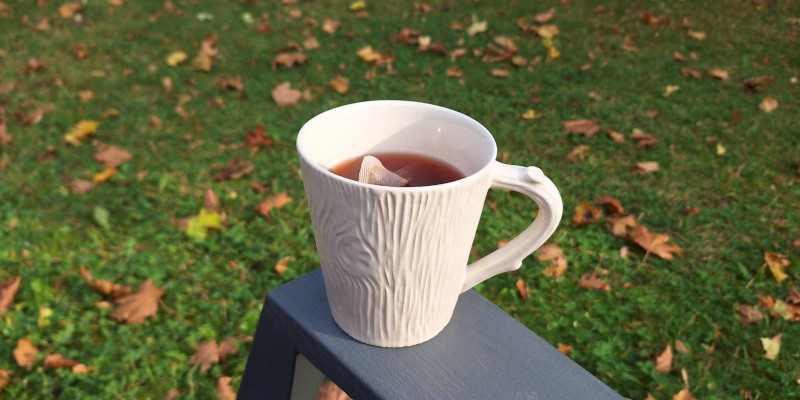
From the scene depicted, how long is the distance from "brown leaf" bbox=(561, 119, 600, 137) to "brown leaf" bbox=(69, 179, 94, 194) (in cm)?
241

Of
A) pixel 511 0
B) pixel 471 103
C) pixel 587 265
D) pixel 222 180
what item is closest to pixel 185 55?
pixel 222 180

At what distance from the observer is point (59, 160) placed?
8.98ft

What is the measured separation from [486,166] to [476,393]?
1.35ft

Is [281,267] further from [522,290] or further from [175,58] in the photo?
[175,58]

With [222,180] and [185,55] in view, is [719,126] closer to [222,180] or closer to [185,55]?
[222,180]

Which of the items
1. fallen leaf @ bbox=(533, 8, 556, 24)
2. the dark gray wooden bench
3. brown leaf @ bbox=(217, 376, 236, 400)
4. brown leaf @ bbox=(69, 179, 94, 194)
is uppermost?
the dark gray wooden bench

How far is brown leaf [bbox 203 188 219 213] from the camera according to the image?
2.41 metres

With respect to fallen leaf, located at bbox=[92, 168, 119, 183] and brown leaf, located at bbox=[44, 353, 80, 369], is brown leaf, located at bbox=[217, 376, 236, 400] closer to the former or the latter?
brown leaf, located at bbox=[44, 353, 80, 369]

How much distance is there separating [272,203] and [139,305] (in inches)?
27.9

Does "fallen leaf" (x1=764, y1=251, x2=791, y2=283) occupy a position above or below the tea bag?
below

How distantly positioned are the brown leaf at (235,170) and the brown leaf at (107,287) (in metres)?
0.75

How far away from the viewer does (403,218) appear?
0.76 m

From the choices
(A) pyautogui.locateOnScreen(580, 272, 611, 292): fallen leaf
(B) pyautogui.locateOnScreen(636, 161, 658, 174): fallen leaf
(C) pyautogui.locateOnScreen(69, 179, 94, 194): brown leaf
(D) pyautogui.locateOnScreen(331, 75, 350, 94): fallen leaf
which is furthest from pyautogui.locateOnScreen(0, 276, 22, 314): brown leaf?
(B) pyautogui.locateOnScreen(636, 161, 658, 174): fallen leaf

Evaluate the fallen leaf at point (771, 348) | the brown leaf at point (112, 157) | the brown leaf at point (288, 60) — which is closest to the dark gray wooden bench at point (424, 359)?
the fallen leaf at point (771, 348)
